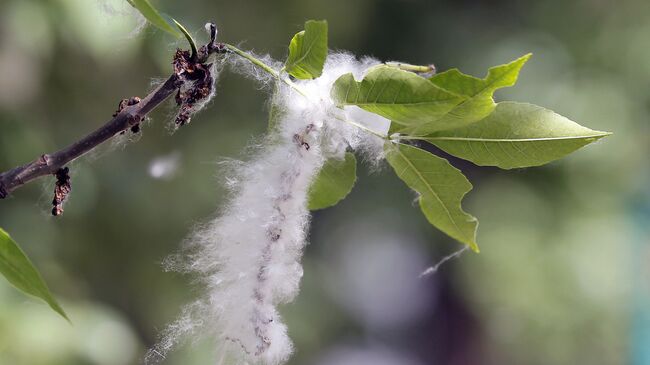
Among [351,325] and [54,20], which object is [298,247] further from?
[351,325]

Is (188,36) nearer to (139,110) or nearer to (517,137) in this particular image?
(139,110)

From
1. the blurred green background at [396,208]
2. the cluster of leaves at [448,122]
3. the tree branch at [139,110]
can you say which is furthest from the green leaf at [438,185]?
the blurred green background at [396,208]

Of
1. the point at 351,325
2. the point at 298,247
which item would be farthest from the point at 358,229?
the point at 298,247

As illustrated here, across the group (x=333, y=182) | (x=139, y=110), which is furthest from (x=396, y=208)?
(x=139, y=110)

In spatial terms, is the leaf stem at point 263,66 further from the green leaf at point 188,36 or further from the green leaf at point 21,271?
the green leaf at point 21,271

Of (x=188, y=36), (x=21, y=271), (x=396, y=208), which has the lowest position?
(x=21, y=271)
